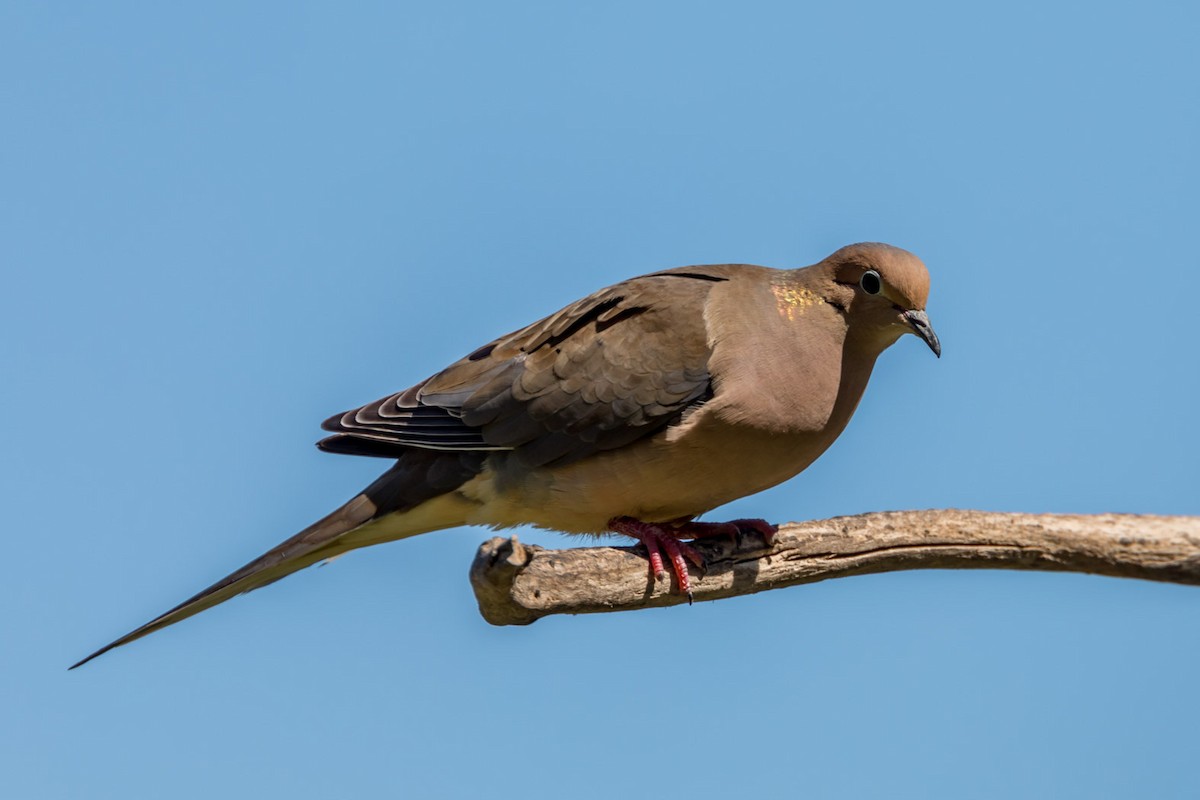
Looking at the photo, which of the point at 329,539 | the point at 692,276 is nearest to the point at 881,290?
the point at 692,276

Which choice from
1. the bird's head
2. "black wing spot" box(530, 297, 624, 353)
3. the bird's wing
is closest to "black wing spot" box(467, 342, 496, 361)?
the bird's wing

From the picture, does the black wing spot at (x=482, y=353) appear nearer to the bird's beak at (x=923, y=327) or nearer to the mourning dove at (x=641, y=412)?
the mourning dove at (x=641, y=412)

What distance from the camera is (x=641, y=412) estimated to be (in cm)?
493

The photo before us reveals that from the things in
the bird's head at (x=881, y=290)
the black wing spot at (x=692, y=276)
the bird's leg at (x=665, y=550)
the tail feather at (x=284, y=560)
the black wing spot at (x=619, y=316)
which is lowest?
the bird's leg at (x=665, y=550)

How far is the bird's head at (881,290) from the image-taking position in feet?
16.0

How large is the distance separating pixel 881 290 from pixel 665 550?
1293 millimetres

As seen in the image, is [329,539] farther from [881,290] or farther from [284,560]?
[881,290]

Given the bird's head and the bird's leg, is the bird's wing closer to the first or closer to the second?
the bird's leg

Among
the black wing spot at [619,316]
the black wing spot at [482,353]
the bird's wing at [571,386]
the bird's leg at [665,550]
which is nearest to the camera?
the bird's leg at [665,550]

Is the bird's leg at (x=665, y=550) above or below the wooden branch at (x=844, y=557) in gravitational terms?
above

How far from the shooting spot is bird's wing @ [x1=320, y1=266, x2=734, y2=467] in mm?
4973

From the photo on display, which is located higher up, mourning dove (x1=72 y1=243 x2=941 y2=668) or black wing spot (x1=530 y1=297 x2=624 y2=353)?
black wing spot (x1=530 y1=297 x2=624 y2=353)

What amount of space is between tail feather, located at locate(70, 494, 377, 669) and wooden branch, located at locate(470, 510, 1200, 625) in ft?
3.35

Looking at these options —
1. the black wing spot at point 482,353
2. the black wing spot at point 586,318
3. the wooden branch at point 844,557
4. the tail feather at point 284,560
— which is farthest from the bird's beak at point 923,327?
the tail feather at point 284,560
